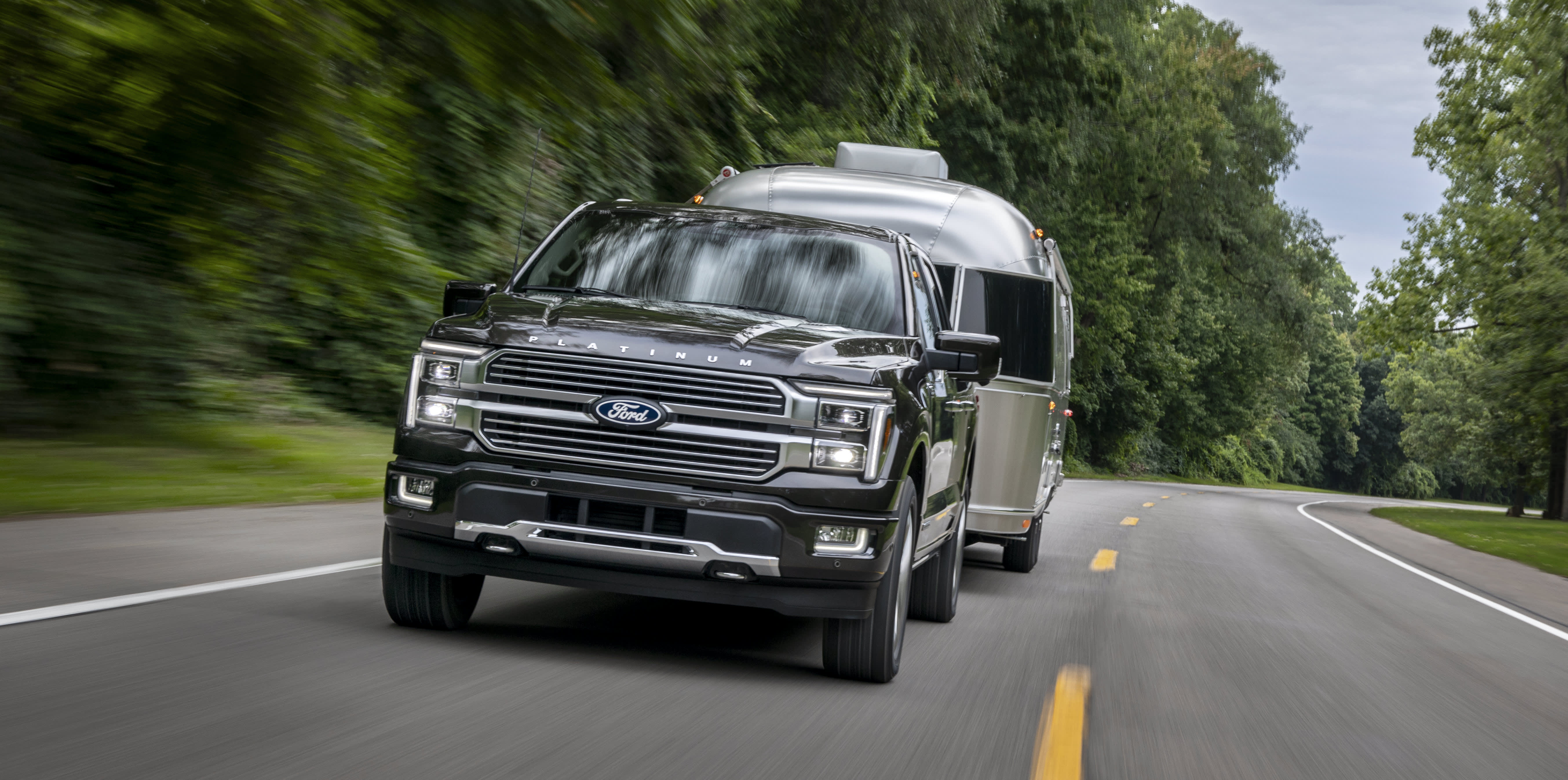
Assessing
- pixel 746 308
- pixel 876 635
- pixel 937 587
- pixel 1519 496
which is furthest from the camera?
pixel 1519 496

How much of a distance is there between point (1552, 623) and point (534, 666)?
29.8 ft

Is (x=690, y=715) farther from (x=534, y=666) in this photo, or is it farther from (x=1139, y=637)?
(x=1139, y=637)

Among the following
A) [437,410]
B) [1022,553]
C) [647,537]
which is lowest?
[1022,553]

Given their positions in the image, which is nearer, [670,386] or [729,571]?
[729,571]

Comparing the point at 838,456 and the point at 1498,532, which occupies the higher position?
the point at 838,456

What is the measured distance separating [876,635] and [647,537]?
3.57 feet

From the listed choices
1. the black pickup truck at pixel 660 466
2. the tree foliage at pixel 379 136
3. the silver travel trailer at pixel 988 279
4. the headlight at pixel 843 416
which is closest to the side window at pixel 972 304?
the silver travel trailer at pixel 988 279

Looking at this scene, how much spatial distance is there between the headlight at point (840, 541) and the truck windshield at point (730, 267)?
51.5 inches

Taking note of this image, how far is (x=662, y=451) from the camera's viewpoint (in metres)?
5.45

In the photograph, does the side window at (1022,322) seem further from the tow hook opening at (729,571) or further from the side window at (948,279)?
the tow hook opening at (729,571)

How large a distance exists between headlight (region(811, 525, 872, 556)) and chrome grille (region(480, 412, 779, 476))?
32cm

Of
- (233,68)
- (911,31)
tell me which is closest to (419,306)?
(233,68)

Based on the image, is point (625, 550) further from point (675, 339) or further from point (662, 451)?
point (675, 339)

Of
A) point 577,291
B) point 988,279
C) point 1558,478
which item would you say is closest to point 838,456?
point 577,291
